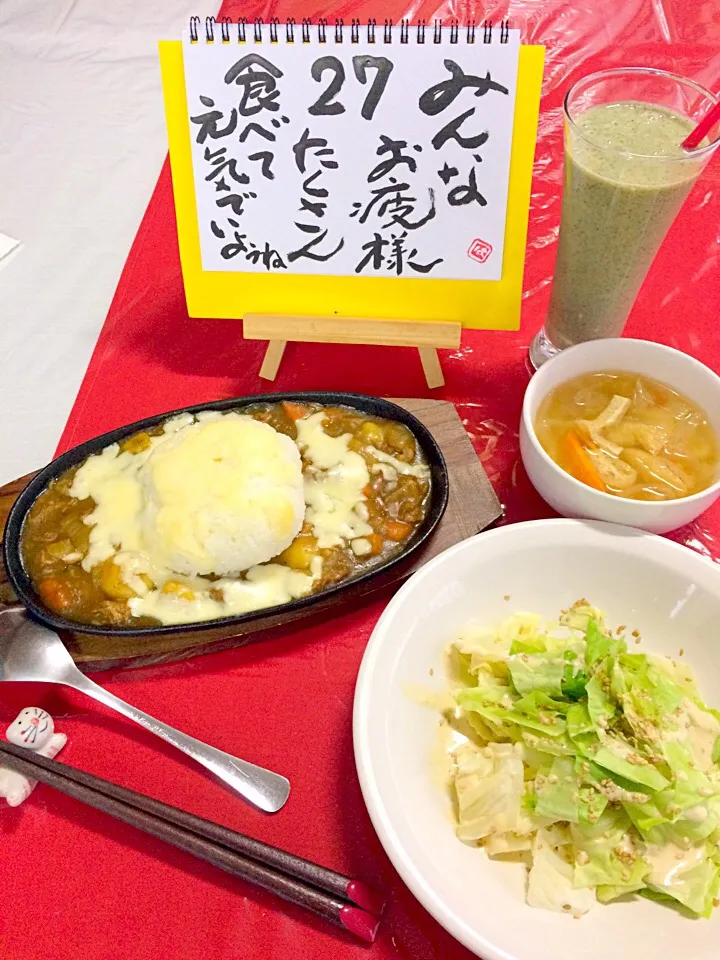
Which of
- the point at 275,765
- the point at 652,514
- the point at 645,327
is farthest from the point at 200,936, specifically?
the point at 645,327

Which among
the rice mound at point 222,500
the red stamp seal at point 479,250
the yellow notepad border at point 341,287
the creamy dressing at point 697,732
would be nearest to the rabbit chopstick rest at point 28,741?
the rice mound at point 222,500

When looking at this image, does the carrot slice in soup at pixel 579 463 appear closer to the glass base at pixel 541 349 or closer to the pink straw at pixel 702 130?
the glass base at pixel 541 349

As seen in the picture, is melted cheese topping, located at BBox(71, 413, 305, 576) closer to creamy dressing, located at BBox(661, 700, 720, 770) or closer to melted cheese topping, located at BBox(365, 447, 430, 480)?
melted cheese topping, located at BBox(365, 447, 430, 480)

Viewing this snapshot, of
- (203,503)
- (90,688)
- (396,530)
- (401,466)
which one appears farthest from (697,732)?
(90,688)

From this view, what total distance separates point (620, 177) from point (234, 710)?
1378mm

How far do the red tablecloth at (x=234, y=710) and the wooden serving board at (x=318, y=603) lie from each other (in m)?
0.05

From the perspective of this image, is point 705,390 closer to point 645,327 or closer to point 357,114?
point 645,327

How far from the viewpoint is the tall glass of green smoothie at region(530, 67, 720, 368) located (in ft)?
4.91

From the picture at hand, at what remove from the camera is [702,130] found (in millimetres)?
1454

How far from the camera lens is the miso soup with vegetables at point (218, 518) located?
146 cm

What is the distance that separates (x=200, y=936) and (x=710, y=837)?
872 mm

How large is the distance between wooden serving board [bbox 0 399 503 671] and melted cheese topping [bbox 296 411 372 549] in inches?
5.4

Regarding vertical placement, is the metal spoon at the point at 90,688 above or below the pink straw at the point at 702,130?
below

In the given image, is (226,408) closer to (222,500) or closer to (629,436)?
(222,500)
